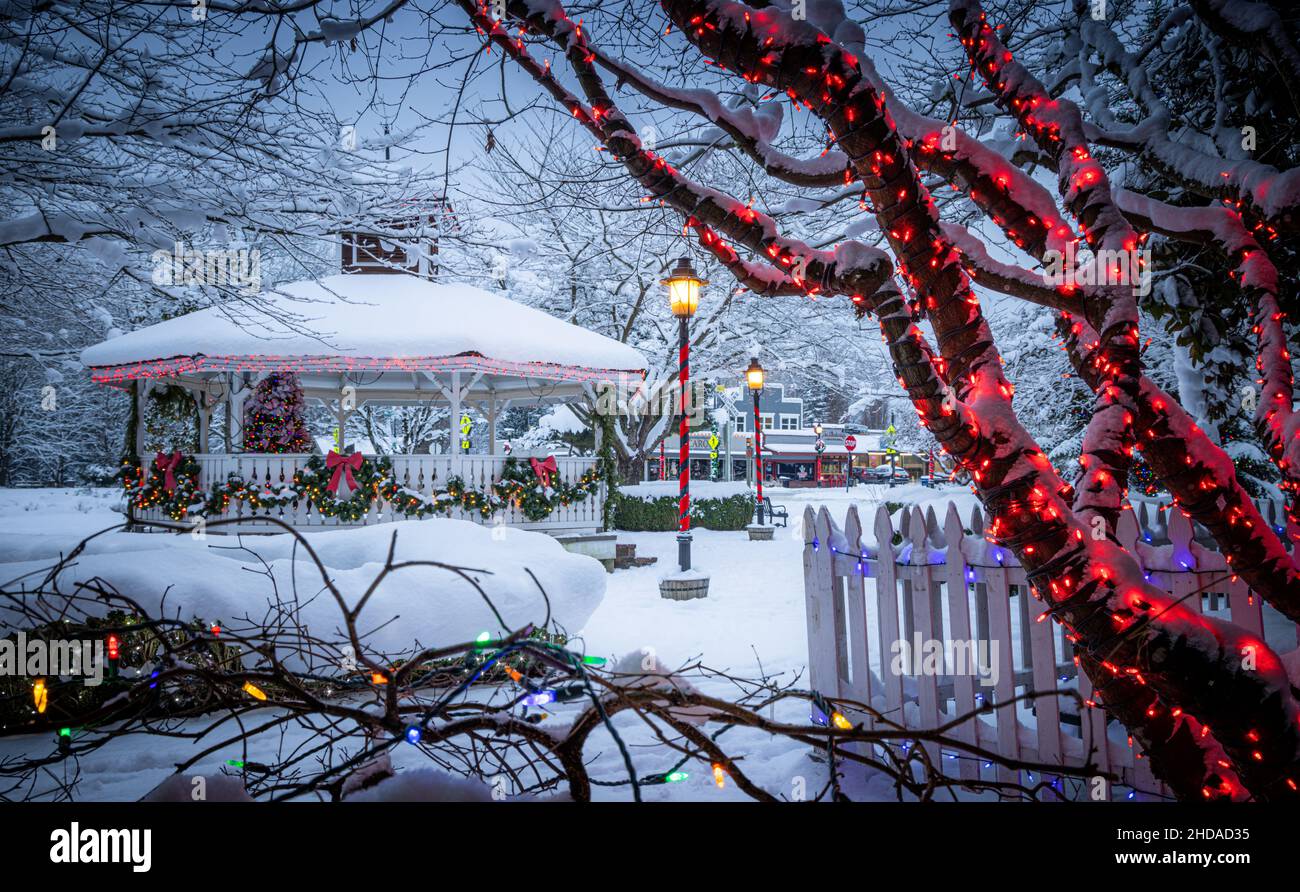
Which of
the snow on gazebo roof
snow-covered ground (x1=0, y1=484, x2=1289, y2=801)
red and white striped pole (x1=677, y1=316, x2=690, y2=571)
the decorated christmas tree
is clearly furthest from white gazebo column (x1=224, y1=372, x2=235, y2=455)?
red and white striped pole (x1=677, y1=316, x2=690, y2=571)

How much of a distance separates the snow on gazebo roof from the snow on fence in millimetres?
8621

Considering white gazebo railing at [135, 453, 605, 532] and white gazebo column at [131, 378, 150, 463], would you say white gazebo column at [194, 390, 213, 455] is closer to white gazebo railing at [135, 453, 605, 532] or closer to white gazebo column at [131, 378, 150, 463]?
white gazebo column at [131, 378, 150, 463]

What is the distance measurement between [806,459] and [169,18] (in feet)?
181

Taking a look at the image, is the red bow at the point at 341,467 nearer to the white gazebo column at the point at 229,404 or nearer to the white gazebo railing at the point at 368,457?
the white gazebo railing at the point at 368,457

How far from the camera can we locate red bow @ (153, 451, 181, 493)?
11.7m

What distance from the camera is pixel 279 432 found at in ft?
42.8

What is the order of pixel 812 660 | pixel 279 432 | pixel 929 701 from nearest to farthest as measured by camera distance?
pixel 929 701
pixel 812 660
pixel 279 432

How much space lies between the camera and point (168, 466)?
11.9 m

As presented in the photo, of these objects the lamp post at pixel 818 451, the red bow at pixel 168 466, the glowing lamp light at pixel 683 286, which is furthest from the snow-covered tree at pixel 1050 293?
the lamp post at pixel 818 451

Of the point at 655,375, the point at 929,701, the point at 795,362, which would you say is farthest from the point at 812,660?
the point at 795,362

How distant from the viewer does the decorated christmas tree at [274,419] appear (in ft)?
42.5

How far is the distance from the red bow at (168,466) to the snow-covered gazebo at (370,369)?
0.12ft
